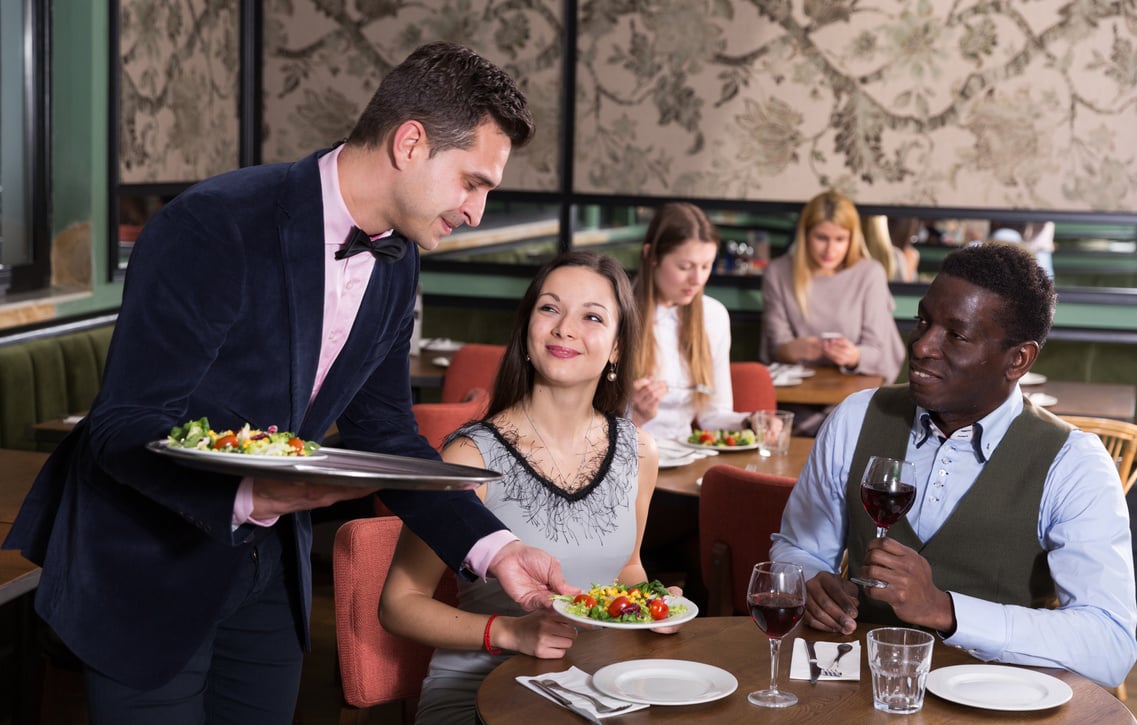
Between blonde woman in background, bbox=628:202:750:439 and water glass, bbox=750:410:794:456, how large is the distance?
25 cm

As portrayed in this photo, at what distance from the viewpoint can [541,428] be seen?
2.54 m

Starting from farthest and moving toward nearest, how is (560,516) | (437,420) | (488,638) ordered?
(437,420) < (560,516) < (488,638)

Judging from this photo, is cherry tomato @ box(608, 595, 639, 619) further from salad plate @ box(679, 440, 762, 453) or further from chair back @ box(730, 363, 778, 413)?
chair back @ box(730, 363, 778, 413)

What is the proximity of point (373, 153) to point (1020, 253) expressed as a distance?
1.18 metres

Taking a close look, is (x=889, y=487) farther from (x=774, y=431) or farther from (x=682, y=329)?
(x=682, y=329)

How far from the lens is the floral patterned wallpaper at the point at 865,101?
6.14 metres

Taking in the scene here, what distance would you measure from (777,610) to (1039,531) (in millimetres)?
619

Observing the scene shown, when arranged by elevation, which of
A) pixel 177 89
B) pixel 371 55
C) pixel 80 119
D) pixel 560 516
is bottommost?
pixel 560 516

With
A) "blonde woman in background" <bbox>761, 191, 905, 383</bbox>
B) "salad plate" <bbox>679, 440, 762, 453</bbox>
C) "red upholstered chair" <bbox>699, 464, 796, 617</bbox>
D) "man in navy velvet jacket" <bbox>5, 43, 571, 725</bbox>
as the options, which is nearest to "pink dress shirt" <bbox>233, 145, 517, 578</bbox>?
"man in navy velvet jacket" <bbox>5, 43, 571, 725</bbox>

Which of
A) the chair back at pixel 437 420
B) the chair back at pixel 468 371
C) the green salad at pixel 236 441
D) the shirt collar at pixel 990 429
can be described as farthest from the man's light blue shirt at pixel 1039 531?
Result: the chair back at pixel 468 371

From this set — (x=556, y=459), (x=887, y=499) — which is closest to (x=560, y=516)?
(x=556, y=459)

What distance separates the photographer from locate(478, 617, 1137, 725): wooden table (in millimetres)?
1730

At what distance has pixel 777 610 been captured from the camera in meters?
1.77

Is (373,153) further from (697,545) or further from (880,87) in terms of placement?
(880,87)
